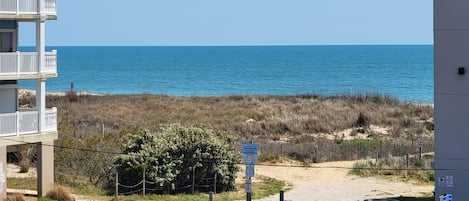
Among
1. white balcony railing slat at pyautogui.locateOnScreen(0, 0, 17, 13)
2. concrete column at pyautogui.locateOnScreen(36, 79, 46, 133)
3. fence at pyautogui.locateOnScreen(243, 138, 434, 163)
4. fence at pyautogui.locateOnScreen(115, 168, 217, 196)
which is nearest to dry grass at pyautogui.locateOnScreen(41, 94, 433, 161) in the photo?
fence at pyautogui.locateOnScreen(243, 138, 434, 163)

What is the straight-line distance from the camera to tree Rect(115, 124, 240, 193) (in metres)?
34.6

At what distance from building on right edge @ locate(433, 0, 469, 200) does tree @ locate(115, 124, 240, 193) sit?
1031 centimetres

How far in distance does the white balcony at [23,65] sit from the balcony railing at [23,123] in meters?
1.27

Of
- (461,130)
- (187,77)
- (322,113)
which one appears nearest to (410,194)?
(461,130)

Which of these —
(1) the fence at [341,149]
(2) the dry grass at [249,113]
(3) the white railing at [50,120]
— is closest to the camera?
(3) the white railing at [50,120]

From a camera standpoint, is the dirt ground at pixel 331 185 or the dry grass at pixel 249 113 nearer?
the dirt ground at pixel 331 185

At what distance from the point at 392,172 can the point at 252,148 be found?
1492 centimetres

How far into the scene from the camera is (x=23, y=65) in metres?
30.7

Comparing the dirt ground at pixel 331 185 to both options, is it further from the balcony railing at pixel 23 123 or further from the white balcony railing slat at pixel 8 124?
the white balcony railing slat at pixel 8 124

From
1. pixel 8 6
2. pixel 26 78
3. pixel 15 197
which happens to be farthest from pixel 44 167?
pixel 8 6

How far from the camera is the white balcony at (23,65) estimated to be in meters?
30.1

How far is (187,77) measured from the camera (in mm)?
173875

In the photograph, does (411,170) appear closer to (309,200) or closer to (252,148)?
(309,200)

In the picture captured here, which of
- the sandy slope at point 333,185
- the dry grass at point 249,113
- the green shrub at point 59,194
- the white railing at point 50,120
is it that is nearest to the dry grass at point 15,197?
the green shrub at point 59,194
